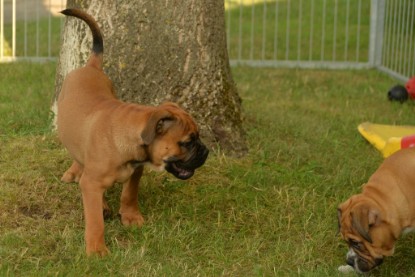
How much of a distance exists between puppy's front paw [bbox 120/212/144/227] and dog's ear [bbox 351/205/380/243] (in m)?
1.47

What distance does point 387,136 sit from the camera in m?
7.70

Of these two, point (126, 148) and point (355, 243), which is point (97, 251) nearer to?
point (126, 148)

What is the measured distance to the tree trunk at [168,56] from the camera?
265 inches

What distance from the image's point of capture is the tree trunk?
6.74 metres

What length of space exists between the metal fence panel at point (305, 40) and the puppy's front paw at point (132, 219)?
18.7ft

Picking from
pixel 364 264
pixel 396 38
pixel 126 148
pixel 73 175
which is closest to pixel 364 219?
pixel 364 264

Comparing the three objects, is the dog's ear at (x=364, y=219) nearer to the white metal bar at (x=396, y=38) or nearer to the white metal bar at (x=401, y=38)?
the white metal bar at (x=401, y=38)

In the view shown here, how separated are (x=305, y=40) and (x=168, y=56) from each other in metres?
6.40

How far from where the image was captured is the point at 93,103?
551 cm

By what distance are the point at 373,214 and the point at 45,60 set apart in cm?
685

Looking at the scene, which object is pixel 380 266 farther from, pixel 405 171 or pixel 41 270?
pixel 41 270

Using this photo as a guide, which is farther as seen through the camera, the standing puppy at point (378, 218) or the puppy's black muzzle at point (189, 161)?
the puppy's black muzzle at point (189, 161)

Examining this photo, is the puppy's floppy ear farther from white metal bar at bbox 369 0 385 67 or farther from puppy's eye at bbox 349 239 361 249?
white metal bar at bbox 369 0 385 67

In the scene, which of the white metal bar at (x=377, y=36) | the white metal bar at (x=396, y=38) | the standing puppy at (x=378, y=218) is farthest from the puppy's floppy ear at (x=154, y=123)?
the white metal bar at (x=377, y=36)
